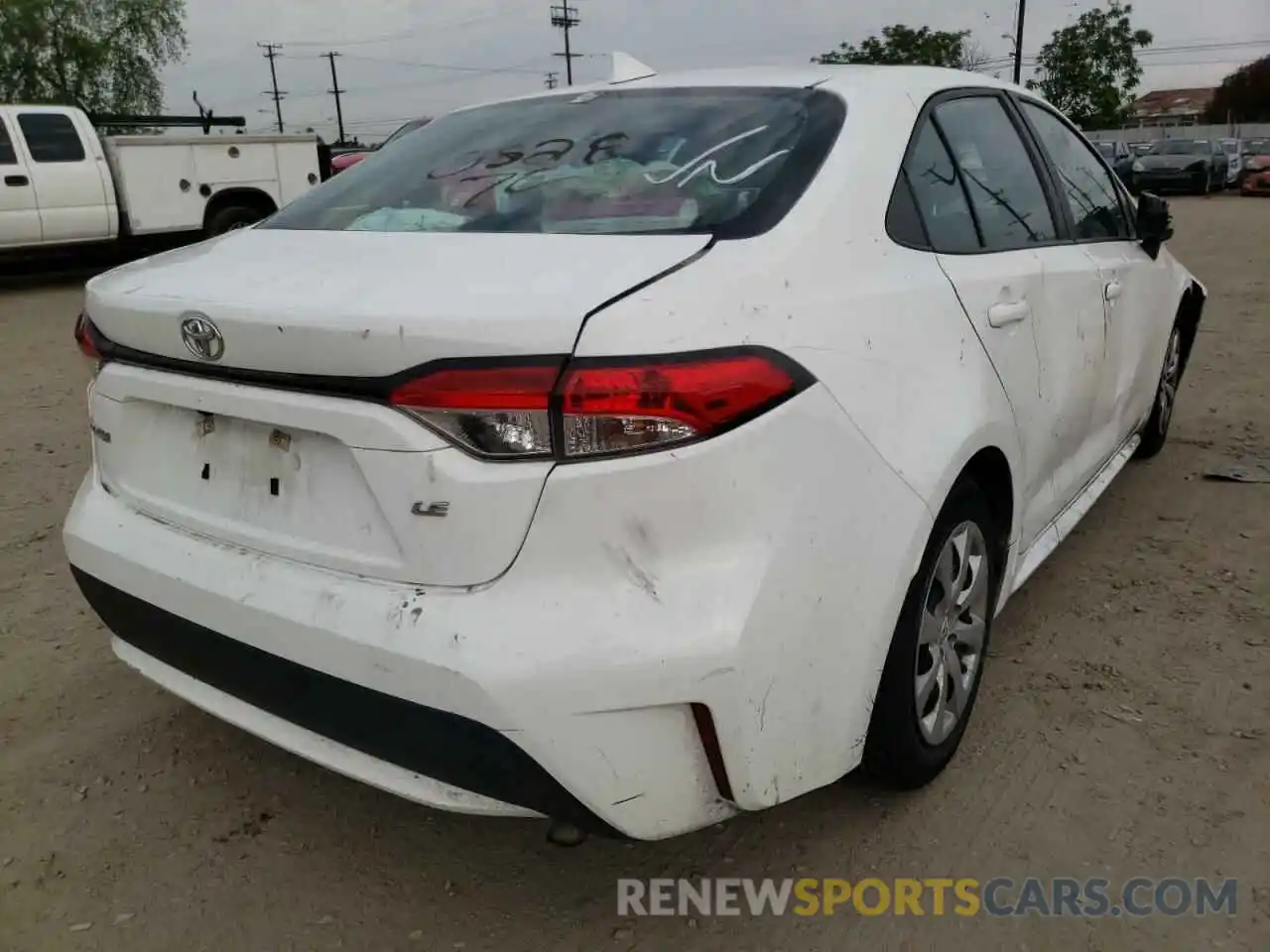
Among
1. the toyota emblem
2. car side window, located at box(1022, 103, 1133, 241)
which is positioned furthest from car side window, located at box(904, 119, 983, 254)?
the toyota emblem

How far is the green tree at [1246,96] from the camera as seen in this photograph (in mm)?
71688

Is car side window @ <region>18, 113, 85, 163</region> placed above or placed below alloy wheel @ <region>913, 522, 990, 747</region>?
above

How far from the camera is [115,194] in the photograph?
11812mm

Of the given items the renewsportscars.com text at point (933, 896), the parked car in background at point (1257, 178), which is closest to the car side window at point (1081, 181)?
the renewsportscars.com text at point (933, 896)

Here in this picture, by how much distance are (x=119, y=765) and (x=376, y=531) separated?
1.34m

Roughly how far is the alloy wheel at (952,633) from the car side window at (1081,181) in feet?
4.14

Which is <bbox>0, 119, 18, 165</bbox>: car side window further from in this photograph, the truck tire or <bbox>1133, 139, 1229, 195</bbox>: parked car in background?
<bbox>1133, 139, 1229, 195</bbox>: parked car in background

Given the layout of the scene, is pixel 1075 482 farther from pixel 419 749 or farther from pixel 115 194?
pixel 115 194

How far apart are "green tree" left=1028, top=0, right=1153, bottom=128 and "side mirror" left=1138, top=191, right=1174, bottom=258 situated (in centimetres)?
4375

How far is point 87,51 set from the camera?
30.3 metres

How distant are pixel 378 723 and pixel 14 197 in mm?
11672

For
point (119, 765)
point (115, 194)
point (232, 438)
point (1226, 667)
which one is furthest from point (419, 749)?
point (115, 194)

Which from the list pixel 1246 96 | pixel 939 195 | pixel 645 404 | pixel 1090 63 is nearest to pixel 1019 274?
pixel 939 195

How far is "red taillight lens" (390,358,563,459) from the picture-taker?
5.28 feet
